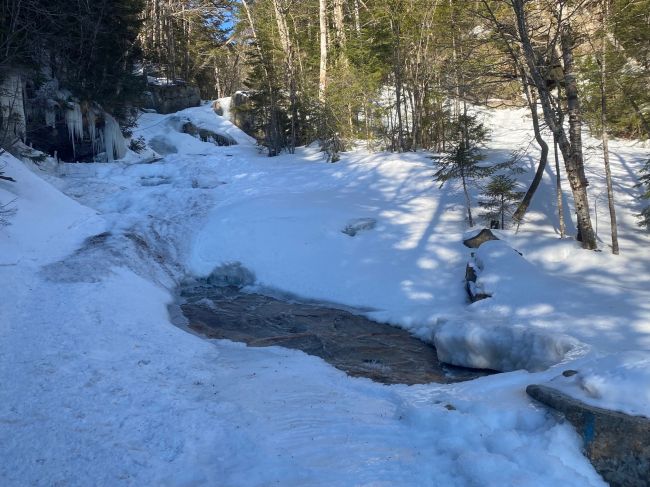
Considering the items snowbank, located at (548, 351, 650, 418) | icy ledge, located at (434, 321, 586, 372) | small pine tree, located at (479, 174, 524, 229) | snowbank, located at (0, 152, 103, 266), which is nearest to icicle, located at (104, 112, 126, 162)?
snowbank, located at (0, 152, 103, 266)

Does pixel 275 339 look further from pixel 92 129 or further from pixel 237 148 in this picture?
pixel 237 148

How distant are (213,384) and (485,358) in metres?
4.00

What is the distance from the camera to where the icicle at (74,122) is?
1644 centimetres

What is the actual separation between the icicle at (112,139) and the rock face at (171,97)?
7.75 metres

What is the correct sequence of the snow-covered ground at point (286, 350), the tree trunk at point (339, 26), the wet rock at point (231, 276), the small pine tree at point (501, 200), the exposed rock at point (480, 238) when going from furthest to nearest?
the tree trunk at point (339, 26) < the small pine tree at point (501, 200) < the exposed rock at point (480, 238) < the wet rock at point (231, 276) < the snow-covered ground at point (286, 350)

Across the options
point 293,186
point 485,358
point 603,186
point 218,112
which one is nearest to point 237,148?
point 218,112

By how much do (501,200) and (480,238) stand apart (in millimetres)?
1691

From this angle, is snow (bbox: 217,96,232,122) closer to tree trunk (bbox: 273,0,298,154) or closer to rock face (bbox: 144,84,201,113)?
rock face (bbox: 144,84,201,113)

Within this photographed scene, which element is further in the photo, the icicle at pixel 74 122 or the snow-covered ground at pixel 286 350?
the icicle at pixel 74 122

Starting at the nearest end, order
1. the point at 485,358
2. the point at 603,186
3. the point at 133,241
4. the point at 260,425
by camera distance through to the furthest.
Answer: the point at 260,425 → the point at 485,358 → the point at 133,241 → the point at 603,186

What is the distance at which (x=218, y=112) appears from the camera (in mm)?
27703

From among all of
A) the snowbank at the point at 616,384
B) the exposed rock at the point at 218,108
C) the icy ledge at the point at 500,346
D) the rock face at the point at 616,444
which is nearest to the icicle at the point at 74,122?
the exposed rock at the point at 218,108

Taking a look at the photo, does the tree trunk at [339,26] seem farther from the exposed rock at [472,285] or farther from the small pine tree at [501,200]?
the exposed rock at [472,285]

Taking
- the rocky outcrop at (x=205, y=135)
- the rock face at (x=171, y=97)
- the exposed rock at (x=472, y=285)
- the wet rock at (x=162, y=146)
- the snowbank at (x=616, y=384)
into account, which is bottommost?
the exposed rock at (x=472, y=285)
